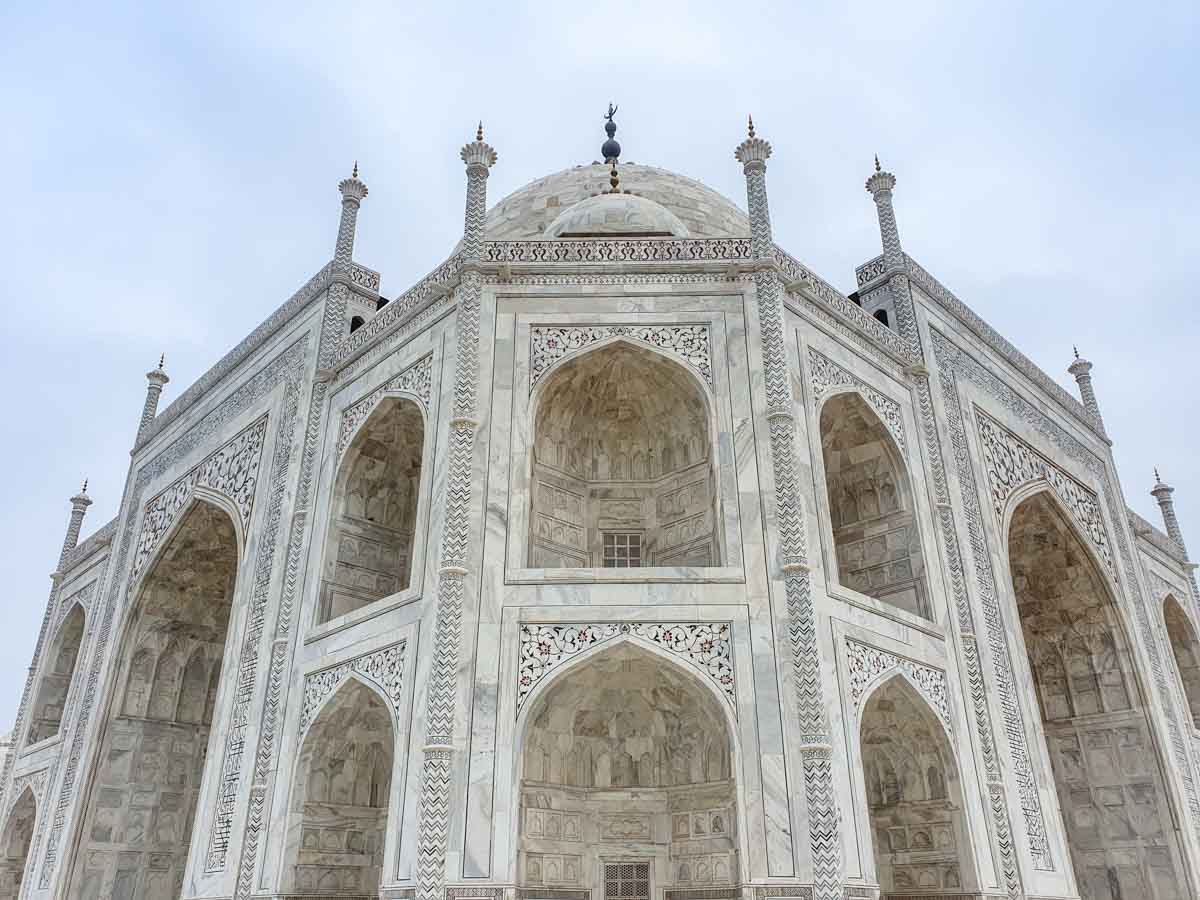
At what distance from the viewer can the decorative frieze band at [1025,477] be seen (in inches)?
550

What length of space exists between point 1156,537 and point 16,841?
22.4m

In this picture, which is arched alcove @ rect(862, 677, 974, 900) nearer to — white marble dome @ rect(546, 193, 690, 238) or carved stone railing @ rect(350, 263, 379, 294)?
white marble dome @ rect(546, 193, 690, 238)

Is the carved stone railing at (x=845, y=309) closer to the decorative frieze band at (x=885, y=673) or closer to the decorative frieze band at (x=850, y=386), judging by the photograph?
the decorative frieze band at (x=850, y=386)

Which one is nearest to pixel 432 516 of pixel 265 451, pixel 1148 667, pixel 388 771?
pixel 388 771

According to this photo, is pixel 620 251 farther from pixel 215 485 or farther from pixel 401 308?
pixel 215 485

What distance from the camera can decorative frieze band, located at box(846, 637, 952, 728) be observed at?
9.60m

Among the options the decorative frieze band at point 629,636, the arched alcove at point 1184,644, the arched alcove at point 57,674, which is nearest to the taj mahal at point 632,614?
the decorative frieze band at point 629,636

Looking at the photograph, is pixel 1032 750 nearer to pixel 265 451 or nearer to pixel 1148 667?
pixel 1148 667

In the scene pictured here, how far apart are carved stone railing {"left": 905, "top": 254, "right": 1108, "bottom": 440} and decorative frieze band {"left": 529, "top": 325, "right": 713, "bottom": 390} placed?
4.93 m

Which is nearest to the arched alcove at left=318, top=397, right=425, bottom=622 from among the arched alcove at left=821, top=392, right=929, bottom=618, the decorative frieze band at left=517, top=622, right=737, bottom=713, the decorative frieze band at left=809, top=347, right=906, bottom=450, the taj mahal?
the taj mahal

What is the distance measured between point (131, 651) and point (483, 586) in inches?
370

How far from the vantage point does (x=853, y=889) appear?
27.5 ft

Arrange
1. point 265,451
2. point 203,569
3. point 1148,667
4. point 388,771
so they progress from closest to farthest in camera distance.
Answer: point 388,771
point 265,451
point 1148,667
point 203,569

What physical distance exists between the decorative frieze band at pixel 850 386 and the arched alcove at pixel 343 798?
19.6ft
